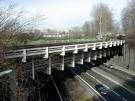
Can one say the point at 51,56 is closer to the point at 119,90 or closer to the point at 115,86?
the point at 119,90

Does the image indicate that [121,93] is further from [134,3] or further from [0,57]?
[134,3]

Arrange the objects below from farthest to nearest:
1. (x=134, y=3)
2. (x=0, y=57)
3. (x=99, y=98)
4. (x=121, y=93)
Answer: (x=134, y=3) → (x=121, y=93) → (x=99, y=98) → (x=0, y=57)

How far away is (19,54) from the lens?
17203 mm

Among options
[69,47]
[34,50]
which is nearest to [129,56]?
[69,47]

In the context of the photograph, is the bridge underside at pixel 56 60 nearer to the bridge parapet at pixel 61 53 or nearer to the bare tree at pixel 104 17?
the bridge parapet at pixel 61 53

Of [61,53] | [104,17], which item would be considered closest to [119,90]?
[61,53]

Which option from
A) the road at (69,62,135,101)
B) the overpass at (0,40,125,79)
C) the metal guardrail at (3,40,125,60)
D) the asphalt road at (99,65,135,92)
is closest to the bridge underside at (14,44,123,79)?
the overpass at (0,40,125,79)

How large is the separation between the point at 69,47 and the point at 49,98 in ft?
17.5

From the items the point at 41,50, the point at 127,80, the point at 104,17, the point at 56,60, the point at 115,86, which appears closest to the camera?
the point at 41,50

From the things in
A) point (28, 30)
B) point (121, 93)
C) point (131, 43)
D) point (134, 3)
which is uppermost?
point (134, 3)

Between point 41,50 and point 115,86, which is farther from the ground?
point 41,50

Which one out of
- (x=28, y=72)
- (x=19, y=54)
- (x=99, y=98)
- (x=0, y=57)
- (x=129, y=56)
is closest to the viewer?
(x=0, y=57)

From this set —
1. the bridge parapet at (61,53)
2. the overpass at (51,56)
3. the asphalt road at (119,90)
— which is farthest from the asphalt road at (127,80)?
the overpass at (51,56)

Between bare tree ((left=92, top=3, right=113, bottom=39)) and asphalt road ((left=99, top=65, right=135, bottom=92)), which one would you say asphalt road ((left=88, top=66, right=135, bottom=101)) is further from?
bare tree ((left=92, top=3, right=113, bottom=39))
